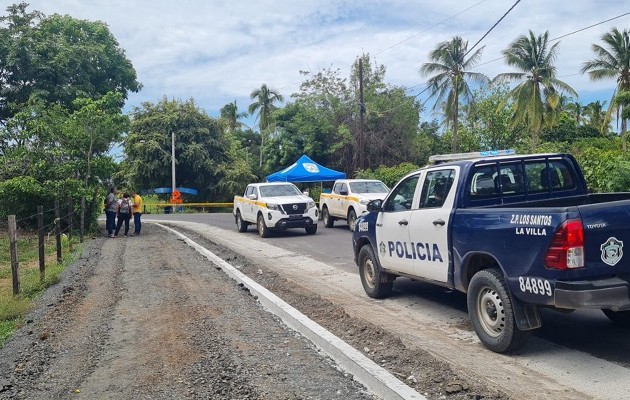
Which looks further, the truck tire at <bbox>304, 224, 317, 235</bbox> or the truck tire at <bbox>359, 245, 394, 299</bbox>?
the truck tire at <bbox>304, 224, 317, 235</bbox>

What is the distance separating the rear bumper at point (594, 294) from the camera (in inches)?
201

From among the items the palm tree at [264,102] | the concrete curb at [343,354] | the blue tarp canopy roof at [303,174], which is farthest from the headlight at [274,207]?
the palm tree at [264,102]

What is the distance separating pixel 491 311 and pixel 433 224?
52.9 inches

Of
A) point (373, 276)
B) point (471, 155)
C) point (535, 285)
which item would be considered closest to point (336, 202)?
point (373, 276)

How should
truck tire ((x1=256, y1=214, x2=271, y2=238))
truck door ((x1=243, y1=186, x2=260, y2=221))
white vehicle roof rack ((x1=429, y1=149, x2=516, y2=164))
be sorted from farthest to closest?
truck door ((x1=243, y1=186, x2=260, y2=221)) < truck tire ((x1=256, y1=214, x2=271, y2=238)) < white vehicle roof rack ((x1=429, y1=149, x2=516, y2=164))

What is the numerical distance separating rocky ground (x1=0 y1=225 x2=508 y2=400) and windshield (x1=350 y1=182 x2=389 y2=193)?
1038 cm

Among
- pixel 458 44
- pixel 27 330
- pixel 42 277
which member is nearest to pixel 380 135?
pixel 458 44

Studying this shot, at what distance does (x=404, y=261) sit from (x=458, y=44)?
38.0m

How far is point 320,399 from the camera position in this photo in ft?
16.2

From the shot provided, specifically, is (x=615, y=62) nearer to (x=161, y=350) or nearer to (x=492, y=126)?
(x=492, y=126)

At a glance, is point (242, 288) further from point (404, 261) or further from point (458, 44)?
point (458, 44)

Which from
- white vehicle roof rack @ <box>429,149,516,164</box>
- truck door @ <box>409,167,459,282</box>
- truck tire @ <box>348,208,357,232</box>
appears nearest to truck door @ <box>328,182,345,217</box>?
truck tire @ <box>348,208,357,232</box>

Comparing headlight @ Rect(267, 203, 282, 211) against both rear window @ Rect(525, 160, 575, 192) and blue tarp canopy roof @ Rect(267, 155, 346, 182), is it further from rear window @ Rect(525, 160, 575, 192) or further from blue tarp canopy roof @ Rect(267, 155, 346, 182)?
rear window @ Rect(525, 160, 575, 192)

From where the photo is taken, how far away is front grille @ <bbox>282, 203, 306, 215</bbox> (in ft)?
64.1
